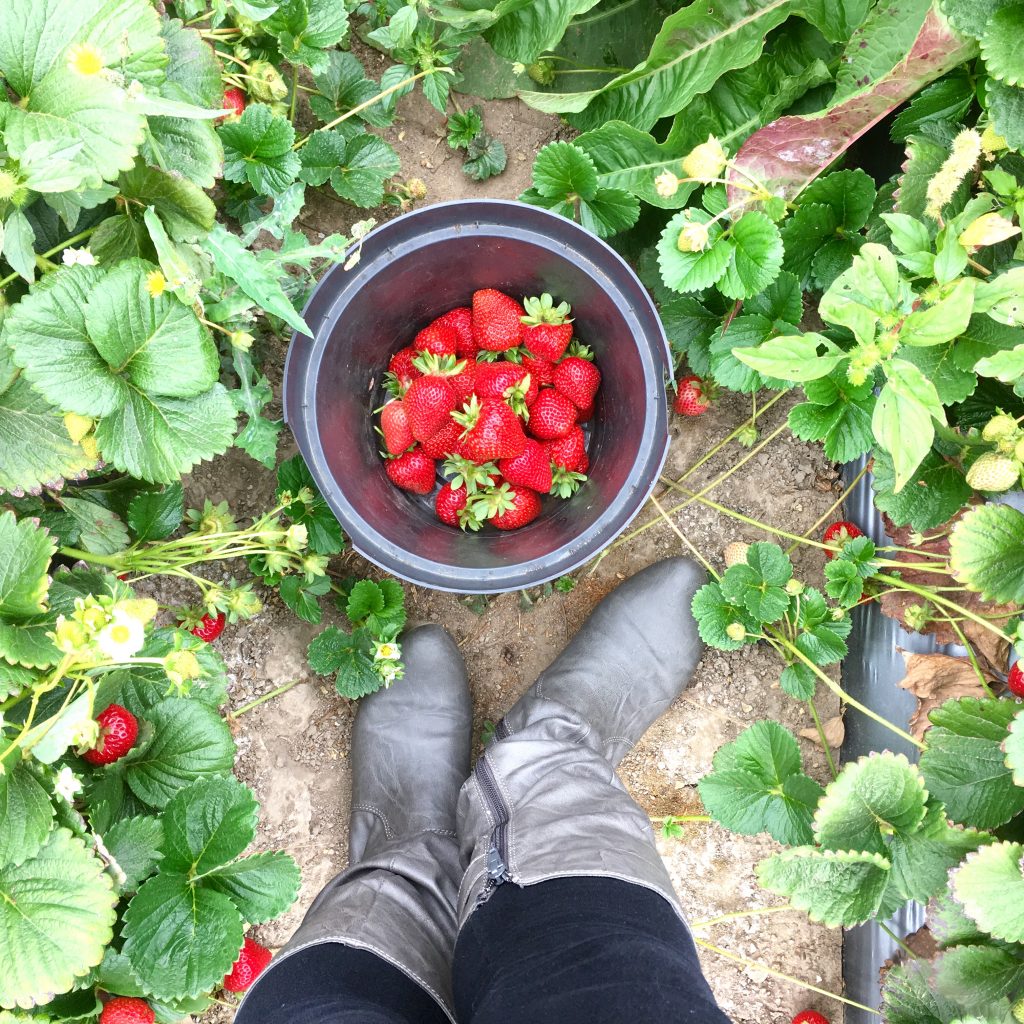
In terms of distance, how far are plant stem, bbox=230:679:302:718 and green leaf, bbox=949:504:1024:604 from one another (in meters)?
0.96

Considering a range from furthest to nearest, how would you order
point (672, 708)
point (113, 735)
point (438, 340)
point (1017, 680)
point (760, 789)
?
point (672, 708) < point (438, 340) < point (760, 789) < point (1017, 680) < point (113, 735)

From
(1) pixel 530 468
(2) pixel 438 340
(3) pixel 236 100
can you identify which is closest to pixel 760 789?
(1) pixel 530 468

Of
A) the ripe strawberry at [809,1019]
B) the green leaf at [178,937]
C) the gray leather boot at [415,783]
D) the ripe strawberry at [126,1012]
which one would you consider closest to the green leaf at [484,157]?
the gray leather boot at [415,783]

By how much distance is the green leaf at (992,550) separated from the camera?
Answer: 0.92m

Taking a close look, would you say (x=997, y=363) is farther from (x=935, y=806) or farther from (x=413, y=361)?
(x=413, y=361)

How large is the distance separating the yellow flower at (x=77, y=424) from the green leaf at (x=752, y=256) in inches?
27.0

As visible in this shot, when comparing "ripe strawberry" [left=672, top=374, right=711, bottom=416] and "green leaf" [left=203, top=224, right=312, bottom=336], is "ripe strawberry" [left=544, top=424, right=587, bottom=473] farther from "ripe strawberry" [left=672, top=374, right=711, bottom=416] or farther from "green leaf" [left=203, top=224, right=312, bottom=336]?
"green leaf" [left=203, top=224, right=312, bottom=336]

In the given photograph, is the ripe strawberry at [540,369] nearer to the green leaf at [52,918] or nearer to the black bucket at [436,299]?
the black bucket at [436,299]

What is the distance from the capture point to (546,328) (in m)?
1.20

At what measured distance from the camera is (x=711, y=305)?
124 centimetres

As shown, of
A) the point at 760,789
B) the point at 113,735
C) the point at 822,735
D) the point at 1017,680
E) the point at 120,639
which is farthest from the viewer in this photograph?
the point at 822,735

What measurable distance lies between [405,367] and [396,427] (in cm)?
10

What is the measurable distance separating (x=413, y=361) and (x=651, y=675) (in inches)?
24.3

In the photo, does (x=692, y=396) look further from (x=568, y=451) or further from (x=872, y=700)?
(x=872, y=700)
